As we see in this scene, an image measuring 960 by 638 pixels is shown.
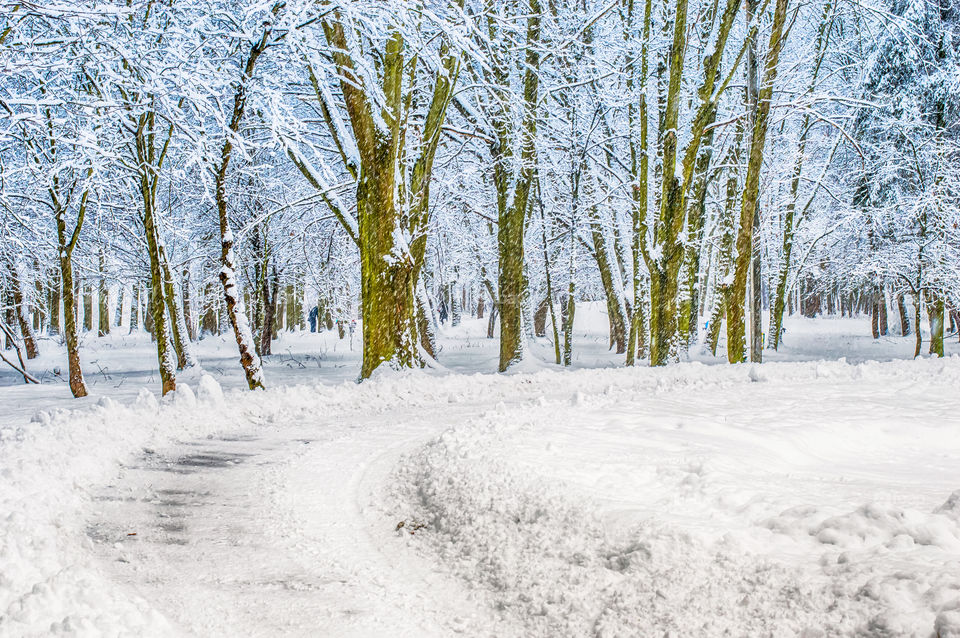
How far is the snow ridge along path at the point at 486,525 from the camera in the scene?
2680mm

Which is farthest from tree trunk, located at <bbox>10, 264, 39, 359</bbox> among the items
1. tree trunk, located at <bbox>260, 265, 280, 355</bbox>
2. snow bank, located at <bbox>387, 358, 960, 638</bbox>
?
snow bank, located at <bbox>387, 358, 960, 638</bbox>

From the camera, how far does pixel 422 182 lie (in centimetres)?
1235

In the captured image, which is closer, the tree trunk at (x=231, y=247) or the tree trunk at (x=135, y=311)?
the tree trunk at (x=231, y=247)

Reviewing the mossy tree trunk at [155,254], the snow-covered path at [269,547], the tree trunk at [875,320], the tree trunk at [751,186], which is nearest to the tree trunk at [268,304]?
the mossy tree trunk at [155,254]

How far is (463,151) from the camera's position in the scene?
1756 centimetres

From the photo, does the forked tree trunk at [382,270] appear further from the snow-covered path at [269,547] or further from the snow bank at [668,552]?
the snow bank at [668,552]

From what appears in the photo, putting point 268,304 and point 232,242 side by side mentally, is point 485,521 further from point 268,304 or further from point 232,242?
point 268,304

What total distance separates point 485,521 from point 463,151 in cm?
1484

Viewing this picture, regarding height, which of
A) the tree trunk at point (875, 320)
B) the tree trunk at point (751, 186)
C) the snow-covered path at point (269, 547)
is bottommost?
the snow-covered path at point (269, 547)

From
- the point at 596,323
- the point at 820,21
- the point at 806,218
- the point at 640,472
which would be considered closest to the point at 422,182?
the point at 640,472

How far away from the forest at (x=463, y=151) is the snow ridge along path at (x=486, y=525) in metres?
3.12

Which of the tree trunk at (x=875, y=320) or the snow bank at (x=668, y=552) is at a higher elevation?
the tree trunk at (x=875, y=320)

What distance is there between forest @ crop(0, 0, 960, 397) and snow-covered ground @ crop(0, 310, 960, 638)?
307 cm

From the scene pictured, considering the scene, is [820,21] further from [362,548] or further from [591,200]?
[362,548]
